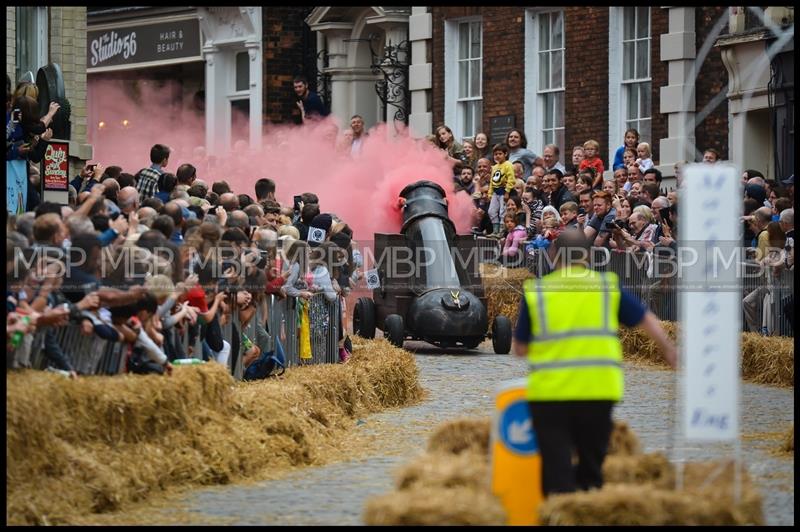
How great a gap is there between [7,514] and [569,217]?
1458cm

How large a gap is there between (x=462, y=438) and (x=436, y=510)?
6.87ft

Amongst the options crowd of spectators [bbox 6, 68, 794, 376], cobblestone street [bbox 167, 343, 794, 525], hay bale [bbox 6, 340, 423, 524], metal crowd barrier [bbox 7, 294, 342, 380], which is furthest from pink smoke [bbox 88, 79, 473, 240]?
hay bale [bbox 6, 340, 423, 524]

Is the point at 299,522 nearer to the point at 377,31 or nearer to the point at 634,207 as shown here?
the point at 634,207

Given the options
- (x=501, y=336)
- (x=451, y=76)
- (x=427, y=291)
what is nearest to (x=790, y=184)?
(x=501, y=336)

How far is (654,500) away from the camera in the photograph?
9.91 meters

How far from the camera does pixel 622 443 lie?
1180 centimetres

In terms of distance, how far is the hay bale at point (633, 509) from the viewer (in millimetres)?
9852

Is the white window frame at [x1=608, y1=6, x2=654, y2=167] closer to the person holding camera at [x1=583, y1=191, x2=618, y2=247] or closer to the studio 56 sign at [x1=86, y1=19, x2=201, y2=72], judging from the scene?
the person holding camera at [x1=583, y1=191, x2=618, y2=247]

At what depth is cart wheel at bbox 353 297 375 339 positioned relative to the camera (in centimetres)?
2369

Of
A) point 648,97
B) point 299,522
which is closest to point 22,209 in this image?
point 299,522

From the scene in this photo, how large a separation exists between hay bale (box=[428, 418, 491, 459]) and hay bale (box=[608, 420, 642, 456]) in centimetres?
77

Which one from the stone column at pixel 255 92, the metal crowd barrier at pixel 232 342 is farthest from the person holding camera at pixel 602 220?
the stone column at pixel 255 92

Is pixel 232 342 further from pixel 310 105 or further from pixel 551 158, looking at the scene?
pixel 310 105

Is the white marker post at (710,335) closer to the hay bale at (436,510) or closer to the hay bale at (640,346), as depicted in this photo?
the hay bale at (436,510)
